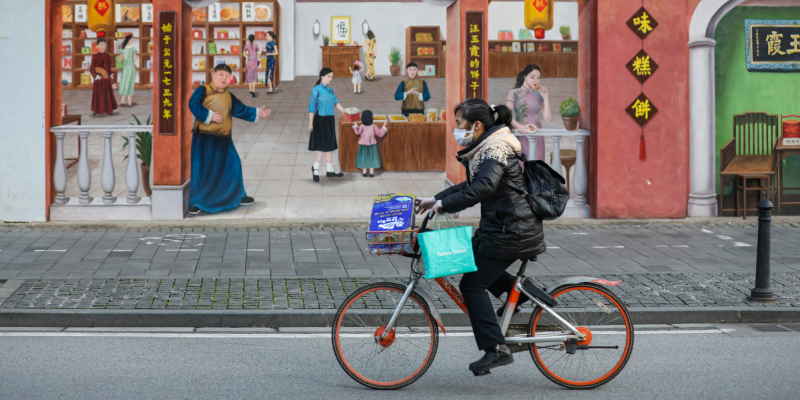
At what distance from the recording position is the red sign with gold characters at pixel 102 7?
11.6 metres

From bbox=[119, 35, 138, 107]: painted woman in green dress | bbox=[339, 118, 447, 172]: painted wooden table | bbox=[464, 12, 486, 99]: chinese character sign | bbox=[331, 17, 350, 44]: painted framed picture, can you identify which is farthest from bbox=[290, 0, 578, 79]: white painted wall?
bbox=[464, 12, 486, 99]: chinese character sign

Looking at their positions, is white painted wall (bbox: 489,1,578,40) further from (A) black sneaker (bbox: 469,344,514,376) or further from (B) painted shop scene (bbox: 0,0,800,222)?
(A) black sneaker (bbox: 469,344,514,376)

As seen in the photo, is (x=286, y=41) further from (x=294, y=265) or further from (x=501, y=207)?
(x=501, y=207)

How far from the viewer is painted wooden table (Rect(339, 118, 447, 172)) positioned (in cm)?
1460

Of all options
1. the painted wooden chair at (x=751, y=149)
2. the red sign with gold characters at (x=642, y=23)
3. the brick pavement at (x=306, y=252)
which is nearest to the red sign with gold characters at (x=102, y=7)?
the brick pavement at (x=306, y=252)

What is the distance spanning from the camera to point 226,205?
12094mm

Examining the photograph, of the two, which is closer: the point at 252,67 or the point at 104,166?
the point at 104,166

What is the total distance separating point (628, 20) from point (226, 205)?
19.2ft

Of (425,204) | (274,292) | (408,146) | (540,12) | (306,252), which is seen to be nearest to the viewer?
(425,204)

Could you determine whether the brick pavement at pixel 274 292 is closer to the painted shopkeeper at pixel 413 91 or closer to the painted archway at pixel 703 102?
the painted archway at pixel 703 102

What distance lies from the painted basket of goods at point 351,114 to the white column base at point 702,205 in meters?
5.43

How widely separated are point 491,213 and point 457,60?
7141mm

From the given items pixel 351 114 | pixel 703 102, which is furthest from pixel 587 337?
pixel 351 114

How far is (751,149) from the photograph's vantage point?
12258mm
